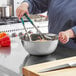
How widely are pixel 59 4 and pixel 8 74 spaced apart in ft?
2.58

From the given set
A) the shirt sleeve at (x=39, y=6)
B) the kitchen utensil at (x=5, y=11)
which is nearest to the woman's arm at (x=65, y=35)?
the shirt sleeve at (x=39, y=6)

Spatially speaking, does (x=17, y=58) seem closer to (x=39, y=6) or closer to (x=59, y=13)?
(x=59, y=13)

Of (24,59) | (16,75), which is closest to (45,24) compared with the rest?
(24,59)

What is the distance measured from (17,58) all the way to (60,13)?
0.55 meters

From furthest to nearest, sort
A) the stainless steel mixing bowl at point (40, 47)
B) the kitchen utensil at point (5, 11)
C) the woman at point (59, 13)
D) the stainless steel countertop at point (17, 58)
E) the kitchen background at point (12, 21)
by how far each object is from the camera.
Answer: the kitchen utensil at point (5, 11) < the kitchen background at point (12, 21) < the woman at point (59, 13) < the stainless steel mixing bowl at point (40, 47) < the stainless steel countertop at point (17, 58)

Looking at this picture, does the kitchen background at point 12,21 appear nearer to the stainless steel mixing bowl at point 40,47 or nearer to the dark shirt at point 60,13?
the dark shirt at point 60,13

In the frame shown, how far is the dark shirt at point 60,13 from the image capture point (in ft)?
4.84

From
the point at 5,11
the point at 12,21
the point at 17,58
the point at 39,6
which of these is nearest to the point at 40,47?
the point at 17,58

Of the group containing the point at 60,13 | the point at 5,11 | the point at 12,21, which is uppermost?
the point at 60,13

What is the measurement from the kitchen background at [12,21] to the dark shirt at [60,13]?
1195mm

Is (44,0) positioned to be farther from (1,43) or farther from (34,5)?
(1,43)

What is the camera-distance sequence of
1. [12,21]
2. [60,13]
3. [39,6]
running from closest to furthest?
1. [60,13]
2. [39,6]
3. [12,21]

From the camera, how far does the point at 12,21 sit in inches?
118

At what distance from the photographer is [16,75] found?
0.88 meters
